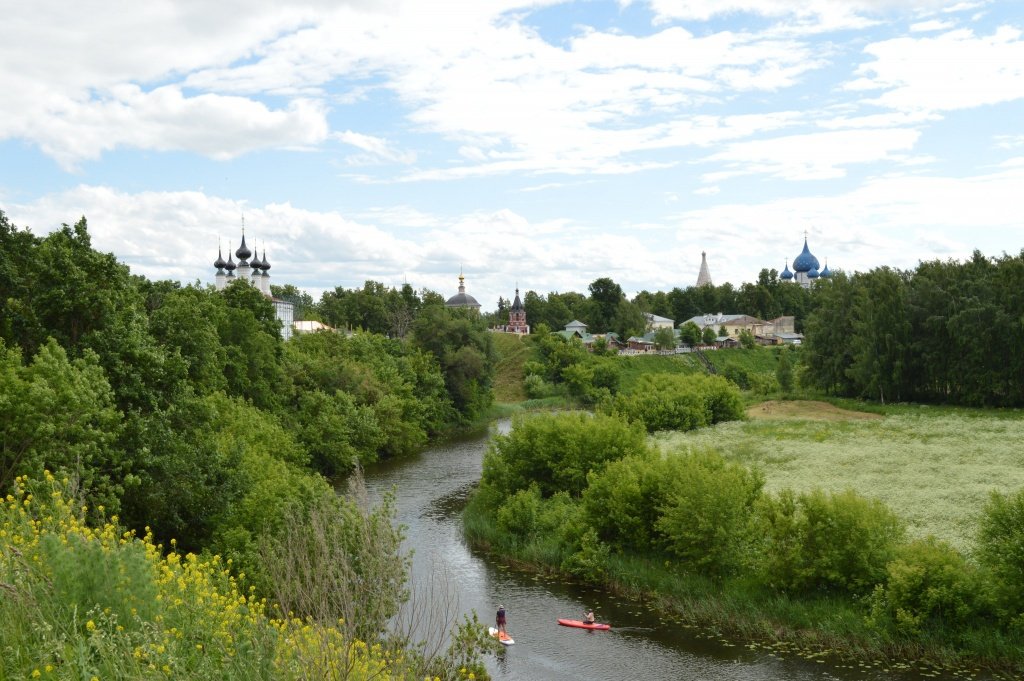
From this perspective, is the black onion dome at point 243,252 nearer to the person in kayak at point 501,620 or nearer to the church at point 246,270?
the church at point 246,270

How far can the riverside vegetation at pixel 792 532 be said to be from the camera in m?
24.8

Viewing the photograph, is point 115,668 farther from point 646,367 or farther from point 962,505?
point 646,367

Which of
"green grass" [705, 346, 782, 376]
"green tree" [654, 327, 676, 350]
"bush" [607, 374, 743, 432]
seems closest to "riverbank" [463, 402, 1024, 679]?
"bush" [607, 374, 743, 432]

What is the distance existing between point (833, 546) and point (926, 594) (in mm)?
3094

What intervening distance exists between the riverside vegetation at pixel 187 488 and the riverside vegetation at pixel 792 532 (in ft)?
27.4

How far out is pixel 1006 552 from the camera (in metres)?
24.4

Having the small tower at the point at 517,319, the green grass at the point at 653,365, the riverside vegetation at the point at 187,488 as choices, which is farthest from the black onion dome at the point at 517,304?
the riverside vegetation at the point at 187,488

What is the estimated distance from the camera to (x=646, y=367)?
369ft

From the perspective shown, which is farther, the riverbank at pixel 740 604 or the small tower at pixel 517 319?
the small tower at pixel 517 319

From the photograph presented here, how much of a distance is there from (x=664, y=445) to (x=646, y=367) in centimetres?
5926

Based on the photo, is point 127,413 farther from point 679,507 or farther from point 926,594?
point 926,594

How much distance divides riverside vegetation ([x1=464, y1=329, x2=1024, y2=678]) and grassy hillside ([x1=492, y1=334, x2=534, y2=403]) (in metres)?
50.0

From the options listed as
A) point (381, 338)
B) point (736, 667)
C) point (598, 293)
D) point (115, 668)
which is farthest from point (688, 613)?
point (598, 293)

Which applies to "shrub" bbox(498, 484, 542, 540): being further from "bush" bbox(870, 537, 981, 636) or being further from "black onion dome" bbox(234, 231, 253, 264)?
"black onion dome" bbox(234, 231, 253, 264)
